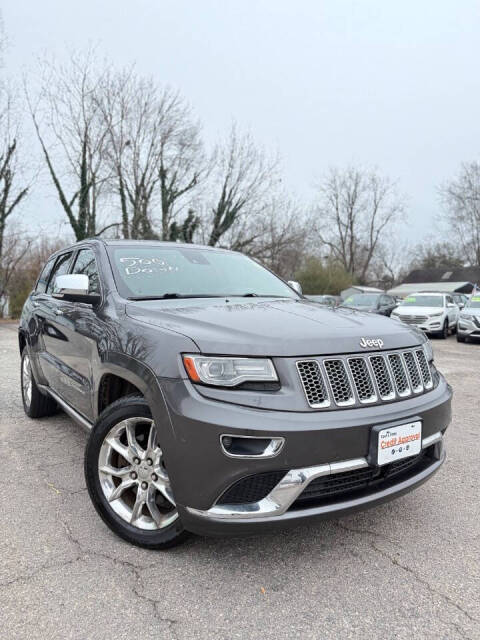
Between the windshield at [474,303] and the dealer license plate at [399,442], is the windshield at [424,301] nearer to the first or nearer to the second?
the windshield at [474,303]

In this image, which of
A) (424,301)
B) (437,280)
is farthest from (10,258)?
(437,280)

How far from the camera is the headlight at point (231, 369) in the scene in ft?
6.73

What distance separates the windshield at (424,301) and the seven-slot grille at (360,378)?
15.4 metres

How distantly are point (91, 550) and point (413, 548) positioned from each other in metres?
1.67

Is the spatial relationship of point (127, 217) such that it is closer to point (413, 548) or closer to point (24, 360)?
point (24, 360)

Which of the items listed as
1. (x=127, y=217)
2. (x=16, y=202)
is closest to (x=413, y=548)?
(x=16, y=202)

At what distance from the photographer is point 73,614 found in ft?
6.22

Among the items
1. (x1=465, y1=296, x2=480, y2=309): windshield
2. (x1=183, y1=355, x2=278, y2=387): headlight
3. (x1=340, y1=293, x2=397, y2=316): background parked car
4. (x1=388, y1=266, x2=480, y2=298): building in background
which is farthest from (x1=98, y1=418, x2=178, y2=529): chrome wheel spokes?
(x1=388, y1=266, x2=480, y2=298): building in background

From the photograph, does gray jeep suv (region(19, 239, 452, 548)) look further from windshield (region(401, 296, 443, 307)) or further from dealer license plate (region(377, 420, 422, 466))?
windshield (region(401, 296, 443, 307))

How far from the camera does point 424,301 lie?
1706 centimetres

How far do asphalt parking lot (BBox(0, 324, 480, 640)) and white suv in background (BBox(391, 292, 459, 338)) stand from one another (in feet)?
44.0

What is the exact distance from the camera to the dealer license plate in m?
2.12

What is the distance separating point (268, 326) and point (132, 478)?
107cm

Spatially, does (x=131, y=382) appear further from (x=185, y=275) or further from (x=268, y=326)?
(x=185, y=275)
